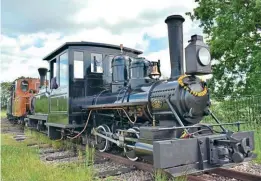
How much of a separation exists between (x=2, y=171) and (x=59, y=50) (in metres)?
3.78

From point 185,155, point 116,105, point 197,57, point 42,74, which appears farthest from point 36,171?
point 42,74

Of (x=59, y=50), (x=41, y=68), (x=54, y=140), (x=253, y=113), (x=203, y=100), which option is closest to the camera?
(x=203, y=100)

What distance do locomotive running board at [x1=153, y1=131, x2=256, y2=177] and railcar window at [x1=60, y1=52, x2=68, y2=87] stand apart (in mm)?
4186

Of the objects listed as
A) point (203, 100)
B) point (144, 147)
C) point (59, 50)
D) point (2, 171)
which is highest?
point (59, 50)

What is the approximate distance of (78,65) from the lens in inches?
292

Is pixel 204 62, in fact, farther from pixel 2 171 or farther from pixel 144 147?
pixel 2 171

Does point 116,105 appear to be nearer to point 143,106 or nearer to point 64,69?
point 143,106

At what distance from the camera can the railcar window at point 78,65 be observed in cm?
Result: 738

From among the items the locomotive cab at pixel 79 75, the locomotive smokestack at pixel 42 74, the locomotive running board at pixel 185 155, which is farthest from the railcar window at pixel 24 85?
the locomotive running board at pixel 185 155

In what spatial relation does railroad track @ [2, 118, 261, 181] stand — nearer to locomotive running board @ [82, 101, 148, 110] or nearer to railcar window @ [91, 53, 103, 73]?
locomotive running board @ [82, 101, 148, 110]

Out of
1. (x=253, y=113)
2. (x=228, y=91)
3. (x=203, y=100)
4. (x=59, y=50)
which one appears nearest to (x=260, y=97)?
(x=253, y=113)

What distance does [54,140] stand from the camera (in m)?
8.98

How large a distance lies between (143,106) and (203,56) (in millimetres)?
1474

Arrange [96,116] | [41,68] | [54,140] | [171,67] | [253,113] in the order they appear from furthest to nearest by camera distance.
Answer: [41,68], [253,113], [54,140], [96,116], [171,67]
